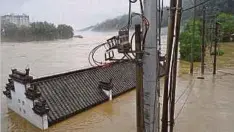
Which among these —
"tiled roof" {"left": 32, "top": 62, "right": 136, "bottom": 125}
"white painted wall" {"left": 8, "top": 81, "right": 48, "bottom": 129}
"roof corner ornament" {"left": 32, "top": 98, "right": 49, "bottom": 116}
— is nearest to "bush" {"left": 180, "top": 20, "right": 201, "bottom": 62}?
"tiled roof" {"left": 32, "top": 62, "right": 136, "bottom": 125}

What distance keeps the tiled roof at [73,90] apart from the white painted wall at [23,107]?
1.31ft

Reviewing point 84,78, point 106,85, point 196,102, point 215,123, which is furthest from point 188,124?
point 84,78

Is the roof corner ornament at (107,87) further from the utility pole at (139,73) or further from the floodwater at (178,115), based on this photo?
the utility pole at (139,73)

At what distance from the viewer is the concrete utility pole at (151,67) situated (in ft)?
12.0

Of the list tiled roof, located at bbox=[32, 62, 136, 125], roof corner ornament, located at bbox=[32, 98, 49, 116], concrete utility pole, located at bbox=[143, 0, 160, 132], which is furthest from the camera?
tiled roof, located at bbox=[32, 62, 136, 125]

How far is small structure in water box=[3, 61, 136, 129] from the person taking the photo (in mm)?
10734

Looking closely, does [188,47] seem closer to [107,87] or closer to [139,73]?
[107,87]

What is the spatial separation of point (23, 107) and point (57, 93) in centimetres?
153

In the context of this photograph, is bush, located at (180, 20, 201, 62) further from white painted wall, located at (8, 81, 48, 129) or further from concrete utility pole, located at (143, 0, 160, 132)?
concrete utility pole, located at (143, 0, 160, 132)

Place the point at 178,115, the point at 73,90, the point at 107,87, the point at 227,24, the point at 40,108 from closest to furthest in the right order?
the point at 40,108, the point at 178,115, the point at 73,90, the point at 107,87, the point at 227,24

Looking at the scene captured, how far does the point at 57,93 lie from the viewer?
12039 mm

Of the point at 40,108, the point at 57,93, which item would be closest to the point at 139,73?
the point at 40,108

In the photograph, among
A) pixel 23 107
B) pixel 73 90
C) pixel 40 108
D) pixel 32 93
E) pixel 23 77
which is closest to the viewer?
pixel 40 108

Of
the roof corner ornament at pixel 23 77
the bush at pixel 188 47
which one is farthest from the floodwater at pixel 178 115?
the bush at pixel 188 47
